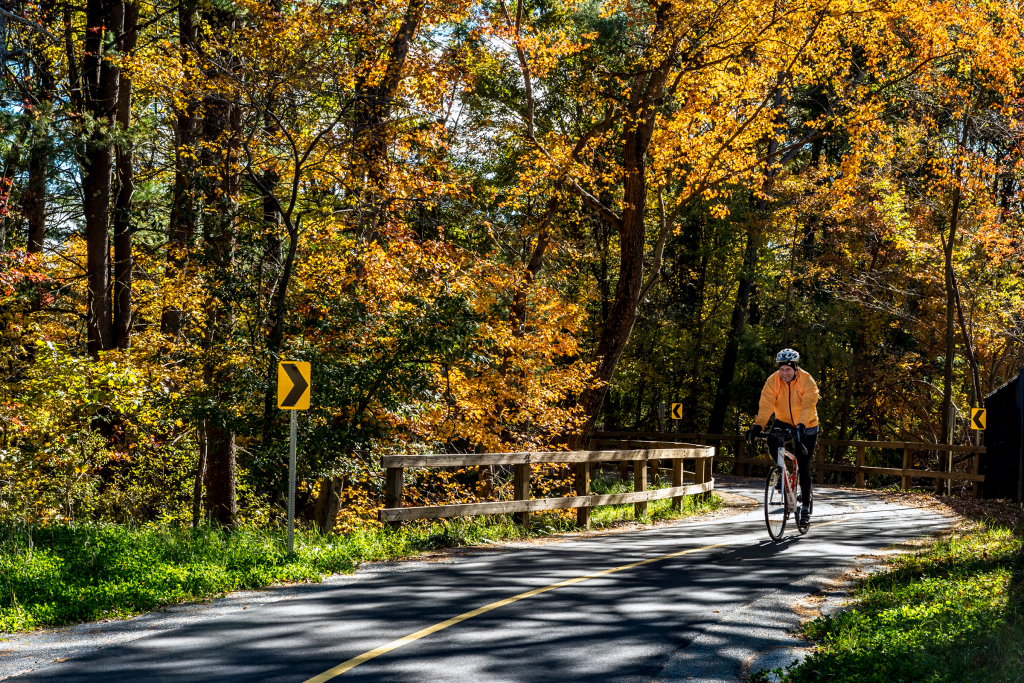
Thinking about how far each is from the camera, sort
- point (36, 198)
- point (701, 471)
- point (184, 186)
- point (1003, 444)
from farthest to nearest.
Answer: point (701, 471) → point (36, 198) → point (184, 186) → point (1003, 444)

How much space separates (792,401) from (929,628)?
19.2 ft

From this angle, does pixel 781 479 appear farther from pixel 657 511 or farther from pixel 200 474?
pixel 200 474

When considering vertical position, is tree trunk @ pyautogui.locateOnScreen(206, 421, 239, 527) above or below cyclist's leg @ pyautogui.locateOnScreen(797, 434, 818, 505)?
below

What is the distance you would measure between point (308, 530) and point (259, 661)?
19.4 ft

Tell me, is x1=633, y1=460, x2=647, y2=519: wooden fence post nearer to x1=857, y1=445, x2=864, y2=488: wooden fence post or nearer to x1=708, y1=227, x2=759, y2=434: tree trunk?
x1=857, y1=445, x2=864, y2=488: wooden fence post

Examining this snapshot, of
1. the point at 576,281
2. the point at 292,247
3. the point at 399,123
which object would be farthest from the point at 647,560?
the point at 576,281

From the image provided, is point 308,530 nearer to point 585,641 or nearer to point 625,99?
point 585,641

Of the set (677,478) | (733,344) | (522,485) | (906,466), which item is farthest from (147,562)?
(733,344)

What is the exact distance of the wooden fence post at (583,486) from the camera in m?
14.3

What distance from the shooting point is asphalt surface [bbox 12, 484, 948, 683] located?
5773 millimetres

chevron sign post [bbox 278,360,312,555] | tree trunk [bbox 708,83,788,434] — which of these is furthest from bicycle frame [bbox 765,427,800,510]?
tree trunk [bbox 708,83,788,434]

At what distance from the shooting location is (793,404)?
459 inches

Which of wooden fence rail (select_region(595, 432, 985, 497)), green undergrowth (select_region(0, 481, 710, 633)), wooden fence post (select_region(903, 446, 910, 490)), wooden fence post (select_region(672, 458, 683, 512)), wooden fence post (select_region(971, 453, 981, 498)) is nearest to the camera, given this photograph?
green undergrowth (select_region(0, 481, 710, 633))

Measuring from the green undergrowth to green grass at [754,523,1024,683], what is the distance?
16.9 ft
